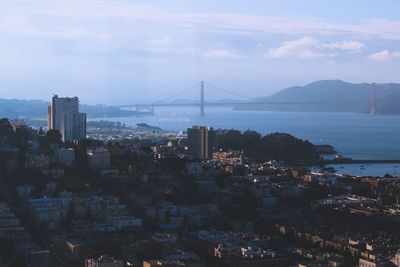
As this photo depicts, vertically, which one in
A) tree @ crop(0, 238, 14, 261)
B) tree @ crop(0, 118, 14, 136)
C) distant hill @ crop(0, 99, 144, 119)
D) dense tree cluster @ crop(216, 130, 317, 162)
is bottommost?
tree @ crop(0, 238, 14, 261)

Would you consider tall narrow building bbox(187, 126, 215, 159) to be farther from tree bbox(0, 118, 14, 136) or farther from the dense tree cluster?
tree bbox(0, 118, 14, 136)

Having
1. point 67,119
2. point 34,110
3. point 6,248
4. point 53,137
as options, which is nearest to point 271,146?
point 67,119

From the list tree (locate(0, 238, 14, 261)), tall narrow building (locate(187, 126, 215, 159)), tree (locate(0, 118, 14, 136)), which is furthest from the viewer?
tall narrow building (locate(187, 126, 215, 159))

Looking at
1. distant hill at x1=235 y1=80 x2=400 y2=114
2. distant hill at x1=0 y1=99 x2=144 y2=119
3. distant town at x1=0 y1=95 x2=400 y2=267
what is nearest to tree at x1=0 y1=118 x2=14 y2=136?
distant town at x1=0 y1=95 x2=400 y2=267

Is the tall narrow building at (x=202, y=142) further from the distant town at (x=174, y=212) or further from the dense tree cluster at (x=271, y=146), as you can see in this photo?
the distant town at (x=174, y=212)

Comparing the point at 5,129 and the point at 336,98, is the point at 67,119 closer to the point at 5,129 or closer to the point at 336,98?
the point at 5,129

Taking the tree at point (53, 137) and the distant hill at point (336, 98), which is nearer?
the tree at point (53, 137)

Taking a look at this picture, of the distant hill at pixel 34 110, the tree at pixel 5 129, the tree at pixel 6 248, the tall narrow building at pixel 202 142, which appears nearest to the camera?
the tree at pixel 6 248

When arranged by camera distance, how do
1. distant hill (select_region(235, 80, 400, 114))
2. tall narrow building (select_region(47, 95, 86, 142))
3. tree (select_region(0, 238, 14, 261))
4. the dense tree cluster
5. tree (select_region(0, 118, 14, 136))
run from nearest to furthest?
tree (select_region(0, 238, 14, 261)) → tree (select_region(0, 118, 14, 136)) → tall narrow building (select_region(47, 95, 86, 142)) → the dense tree cluster → distant hill (select_region(235, 80, 400, 114))

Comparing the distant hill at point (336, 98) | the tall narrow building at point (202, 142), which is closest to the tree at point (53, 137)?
the tall narrow building at point (202, 142)
